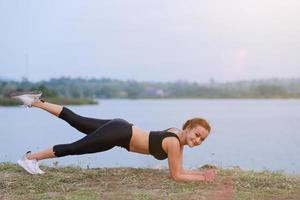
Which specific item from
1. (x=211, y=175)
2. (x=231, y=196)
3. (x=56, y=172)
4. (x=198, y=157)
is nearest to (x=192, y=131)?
(x=211, y=175)

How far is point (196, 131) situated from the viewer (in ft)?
17.7

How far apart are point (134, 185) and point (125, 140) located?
0.53m

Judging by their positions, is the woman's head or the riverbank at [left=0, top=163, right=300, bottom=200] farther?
the woman's head

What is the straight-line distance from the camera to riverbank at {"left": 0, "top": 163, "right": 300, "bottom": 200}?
191 inches

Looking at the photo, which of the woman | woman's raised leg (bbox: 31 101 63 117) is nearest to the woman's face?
the woman

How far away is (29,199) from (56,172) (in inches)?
46.5

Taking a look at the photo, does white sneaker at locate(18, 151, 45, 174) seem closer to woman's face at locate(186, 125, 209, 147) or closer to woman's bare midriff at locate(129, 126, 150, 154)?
woman's bare midriff at locate(129, 126, 150, 154)

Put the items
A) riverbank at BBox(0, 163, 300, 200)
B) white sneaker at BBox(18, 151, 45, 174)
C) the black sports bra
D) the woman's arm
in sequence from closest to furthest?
riverbank at BBox(0, 163, 300, 200) < the woman's arm < the black sports bra < white sneaker at BBox(18, 151, 45, 174)

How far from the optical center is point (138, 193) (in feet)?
15.9

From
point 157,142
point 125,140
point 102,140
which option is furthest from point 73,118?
point 157,142

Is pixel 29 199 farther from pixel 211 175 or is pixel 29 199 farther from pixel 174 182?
pixel 211 175

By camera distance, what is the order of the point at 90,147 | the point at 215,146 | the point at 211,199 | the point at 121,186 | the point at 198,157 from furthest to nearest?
the point at 215,146 < the point at 198,157 < the point at 90,147 < the point at 121,186 < the point at 211,199

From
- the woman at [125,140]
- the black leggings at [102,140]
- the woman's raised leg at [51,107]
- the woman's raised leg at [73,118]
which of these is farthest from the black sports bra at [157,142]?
the woman's raised leg at [51,107]

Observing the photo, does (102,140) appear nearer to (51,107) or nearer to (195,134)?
(51,107)
